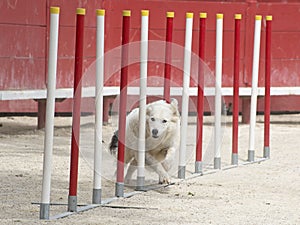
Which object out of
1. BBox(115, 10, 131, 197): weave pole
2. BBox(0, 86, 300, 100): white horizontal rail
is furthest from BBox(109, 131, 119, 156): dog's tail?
BBox(0, 86, 300, 100): white horizontal rail

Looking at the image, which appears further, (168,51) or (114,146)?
(168,51)

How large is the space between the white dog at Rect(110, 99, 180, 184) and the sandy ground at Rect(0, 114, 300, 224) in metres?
0.15

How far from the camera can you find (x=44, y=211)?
5617 mm

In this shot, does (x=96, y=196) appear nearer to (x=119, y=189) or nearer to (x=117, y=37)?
(x=119, y=189)

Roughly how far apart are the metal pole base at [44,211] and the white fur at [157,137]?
1.45m

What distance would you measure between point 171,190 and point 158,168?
0.67 feet

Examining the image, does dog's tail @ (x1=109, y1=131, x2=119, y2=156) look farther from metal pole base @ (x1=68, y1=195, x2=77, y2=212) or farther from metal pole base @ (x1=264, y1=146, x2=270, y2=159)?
metal pole base @ (x1=264, y1=146, x2=270, y2=159)

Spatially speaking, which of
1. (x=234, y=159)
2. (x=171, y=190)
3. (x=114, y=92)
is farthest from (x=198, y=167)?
(x=114, y=92)

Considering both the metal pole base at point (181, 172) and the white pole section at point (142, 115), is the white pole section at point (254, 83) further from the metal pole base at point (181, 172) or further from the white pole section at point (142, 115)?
the white pole section at point (142, 115)

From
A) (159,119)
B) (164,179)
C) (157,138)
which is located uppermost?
(159,119)

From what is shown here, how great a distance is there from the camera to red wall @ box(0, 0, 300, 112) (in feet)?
33.9

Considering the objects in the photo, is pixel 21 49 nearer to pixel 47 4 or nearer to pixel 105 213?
pixel 47 4

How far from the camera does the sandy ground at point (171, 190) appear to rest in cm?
588

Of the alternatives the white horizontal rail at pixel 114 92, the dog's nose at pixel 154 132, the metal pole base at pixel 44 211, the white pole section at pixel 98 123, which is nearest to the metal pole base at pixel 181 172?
the dog's nose at pixel 154 132
